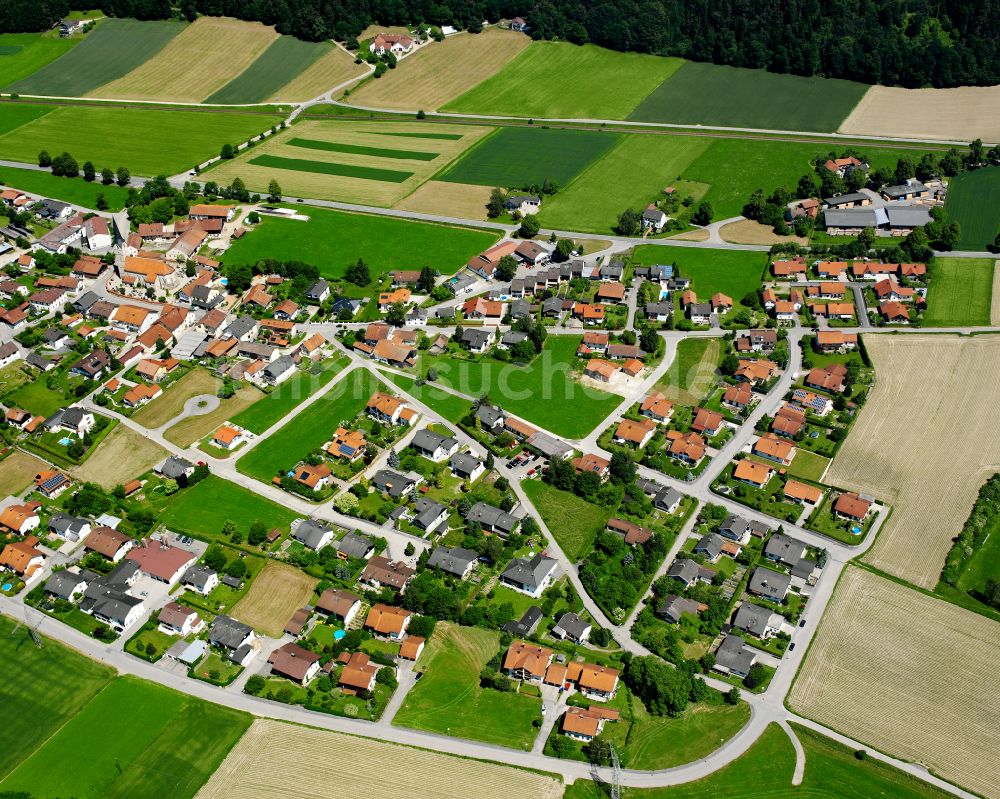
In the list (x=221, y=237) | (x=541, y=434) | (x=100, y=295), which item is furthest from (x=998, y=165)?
(x=100, y=295)

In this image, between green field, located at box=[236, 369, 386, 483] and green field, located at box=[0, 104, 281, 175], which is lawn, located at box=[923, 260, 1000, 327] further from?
green field, located at box=[0, 104, 281, 175]

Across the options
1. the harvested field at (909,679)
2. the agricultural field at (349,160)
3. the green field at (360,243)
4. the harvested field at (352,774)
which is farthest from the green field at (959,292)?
the harvested field at (352,774)

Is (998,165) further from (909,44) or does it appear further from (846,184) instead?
(909,44)

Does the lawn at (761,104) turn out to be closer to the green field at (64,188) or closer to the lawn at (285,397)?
the lawn at (285,397)

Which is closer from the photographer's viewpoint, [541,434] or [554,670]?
[554,670]

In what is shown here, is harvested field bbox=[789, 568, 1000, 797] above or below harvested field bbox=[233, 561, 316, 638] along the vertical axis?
below

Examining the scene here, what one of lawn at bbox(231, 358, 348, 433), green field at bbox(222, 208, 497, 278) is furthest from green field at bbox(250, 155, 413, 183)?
lawn at bbox(231, 358, 348, 433)

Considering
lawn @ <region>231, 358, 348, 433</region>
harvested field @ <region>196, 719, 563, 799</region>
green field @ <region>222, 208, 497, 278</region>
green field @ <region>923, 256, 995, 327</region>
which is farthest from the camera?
green field @ <region>222, 208, 497, 278</region>
